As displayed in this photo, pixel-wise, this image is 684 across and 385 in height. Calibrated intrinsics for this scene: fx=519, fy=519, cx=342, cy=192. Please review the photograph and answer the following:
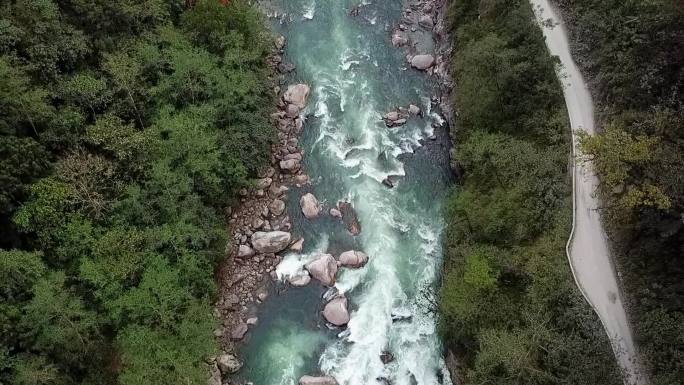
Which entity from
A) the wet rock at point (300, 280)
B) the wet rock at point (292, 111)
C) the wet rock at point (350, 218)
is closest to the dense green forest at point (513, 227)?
the wet rock at point (350, 218)

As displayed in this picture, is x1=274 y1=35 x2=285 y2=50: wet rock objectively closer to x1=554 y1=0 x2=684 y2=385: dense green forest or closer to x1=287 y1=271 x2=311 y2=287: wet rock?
x1=287 y1=271 x2=311 y2=287: wet rock

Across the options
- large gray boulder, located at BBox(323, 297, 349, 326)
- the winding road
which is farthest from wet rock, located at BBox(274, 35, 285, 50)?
large gray boulder, located at BBox(323, 297, 349, 326)

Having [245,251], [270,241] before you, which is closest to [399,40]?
[270,241]

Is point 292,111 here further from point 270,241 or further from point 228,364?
point 228,364

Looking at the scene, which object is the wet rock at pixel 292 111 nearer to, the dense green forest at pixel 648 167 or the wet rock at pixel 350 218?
the wet rock at pixel 350 218

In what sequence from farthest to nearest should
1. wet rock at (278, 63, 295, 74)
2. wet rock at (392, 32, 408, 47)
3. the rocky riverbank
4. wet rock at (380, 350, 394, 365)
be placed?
wet rock at (392, 32, 408, 47) < wet rock at (278, 63, 295, 74) < the rocky riverbank < wet rock at (380, 350, 394, 365)

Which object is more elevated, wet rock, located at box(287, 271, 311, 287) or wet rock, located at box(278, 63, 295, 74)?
wet rock, located at box(278, 63, 295, 74)

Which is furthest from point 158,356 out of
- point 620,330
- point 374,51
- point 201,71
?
point 374,51
